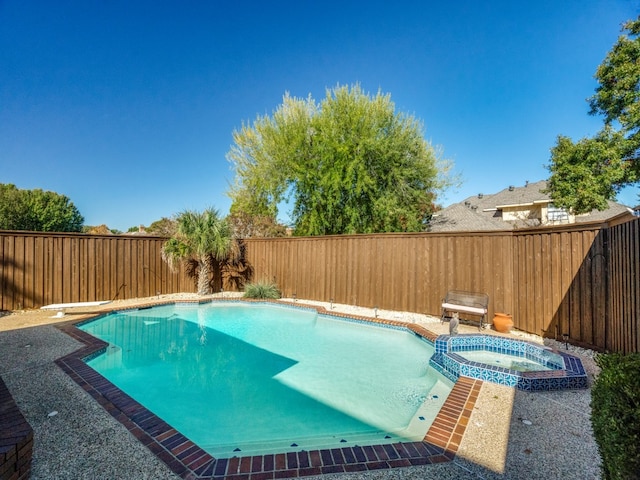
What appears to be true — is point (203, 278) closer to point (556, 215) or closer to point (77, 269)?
point (77, 269)

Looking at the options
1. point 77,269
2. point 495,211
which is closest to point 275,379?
point 77,269

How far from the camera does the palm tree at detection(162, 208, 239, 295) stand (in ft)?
34.9

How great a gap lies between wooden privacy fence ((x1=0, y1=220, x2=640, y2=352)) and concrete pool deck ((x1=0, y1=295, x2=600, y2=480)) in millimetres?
1431

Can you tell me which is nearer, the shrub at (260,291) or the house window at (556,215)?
the shrub at (260,291)

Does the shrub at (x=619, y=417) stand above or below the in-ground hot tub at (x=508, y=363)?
above

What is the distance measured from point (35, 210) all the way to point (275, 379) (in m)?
35.3

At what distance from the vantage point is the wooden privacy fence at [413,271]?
489cm

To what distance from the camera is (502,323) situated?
6.37 m

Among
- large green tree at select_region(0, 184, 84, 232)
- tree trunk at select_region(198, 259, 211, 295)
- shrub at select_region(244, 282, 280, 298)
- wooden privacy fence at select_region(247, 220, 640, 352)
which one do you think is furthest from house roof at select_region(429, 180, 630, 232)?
large green tree at select_region(0, 184, 84, 232)

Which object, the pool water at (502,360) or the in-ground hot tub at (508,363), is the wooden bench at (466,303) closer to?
the in-ground hot tub at (508,363)

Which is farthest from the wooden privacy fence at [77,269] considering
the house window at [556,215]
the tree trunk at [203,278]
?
the house window at [556,215]

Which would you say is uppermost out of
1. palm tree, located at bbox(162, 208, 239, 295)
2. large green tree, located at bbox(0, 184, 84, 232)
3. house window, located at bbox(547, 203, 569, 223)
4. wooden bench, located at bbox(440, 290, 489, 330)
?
large green tree, located at bbox(0, 184, 84, 232)

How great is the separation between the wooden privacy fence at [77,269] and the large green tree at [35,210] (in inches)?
1003

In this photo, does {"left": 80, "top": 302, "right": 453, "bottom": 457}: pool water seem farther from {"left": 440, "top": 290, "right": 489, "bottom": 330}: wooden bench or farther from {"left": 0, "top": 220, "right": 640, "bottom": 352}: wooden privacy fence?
{"left": 0, "top": 220, "right": 640, "bottom": 352}: wooden privacy fence
